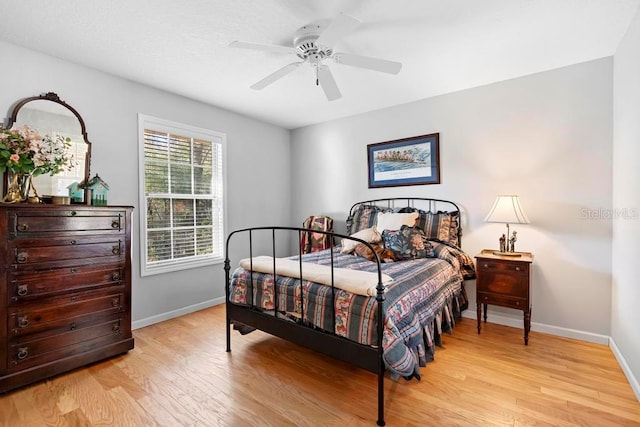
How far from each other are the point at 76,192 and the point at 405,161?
3.37 meters

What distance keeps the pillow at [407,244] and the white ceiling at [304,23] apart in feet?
5.06

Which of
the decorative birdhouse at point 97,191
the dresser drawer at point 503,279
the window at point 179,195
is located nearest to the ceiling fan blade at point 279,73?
the window at point 179,195

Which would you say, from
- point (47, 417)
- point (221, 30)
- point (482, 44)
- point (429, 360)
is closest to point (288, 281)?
point (429, 360)

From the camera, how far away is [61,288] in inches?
87.6

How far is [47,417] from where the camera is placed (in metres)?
1.76

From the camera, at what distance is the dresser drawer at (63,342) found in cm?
204

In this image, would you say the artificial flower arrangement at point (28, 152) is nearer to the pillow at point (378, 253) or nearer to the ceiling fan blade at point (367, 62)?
the ceiling fan blade at point (367, 62)

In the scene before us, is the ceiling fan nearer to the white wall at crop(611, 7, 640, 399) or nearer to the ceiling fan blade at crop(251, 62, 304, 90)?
the ceiling fan blade at crop(251, 62, 304, 90)

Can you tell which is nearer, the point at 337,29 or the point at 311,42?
the point at 337,29

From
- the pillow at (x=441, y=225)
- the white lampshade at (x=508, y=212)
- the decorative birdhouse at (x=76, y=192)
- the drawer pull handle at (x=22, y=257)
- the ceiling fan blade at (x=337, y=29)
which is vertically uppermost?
the ceiling fan blade at (x=337, y=29)

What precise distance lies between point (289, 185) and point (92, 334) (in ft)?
10.5

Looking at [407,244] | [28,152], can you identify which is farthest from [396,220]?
[28,152]

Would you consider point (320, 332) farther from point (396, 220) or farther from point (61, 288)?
point (61, 288)

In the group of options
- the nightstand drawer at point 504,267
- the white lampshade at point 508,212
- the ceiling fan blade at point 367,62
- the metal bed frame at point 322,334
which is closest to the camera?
the metal bed frame at point 322,334
